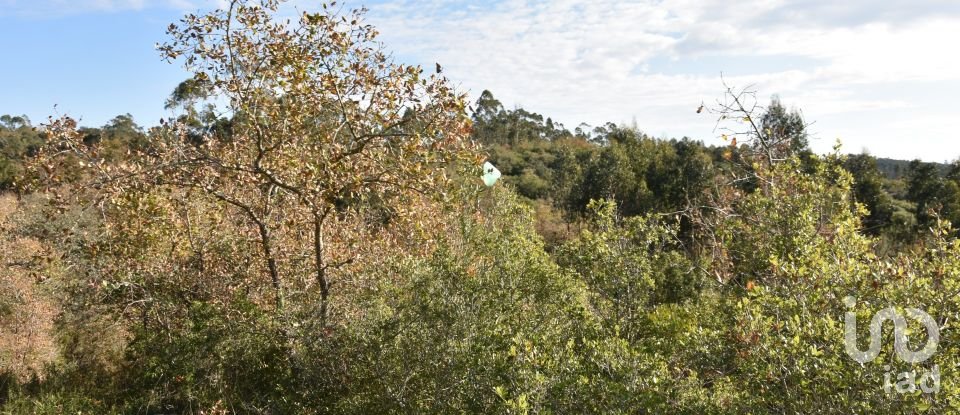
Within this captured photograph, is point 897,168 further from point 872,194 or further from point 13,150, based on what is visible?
point 13,150

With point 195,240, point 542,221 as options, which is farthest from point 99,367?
point 542,221

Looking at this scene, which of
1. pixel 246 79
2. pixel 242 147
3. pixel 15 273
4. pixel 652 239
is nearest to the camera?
pixel 246 79

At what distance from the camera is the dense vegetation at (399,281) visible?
393cm

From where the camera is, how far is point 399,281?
251 inches

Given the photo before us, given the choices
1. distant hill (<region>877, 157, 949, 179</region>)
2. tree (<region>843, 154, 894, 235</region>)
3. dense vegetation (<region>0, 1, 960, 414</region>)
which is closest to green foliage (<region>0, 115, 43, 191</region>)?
dense vegetation (<region>0, 1, 960, 414</region>)

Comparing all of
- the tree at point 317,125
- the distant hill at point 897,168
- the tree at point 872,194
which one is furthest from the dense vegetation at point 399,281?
the distant hill at point 897,168

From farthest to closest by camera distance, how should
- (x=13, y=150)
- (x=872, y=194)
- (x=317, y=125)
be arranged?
(x=13, y=150) < (x=872, y=194) < (x=317, y=125)

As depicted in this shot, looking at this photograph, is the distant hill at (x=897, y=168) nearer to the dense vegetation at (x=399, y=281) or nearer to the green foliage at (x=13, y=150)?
the dense vegetation at (x=399, y=281)

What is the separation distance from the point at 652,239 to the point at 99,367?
8.47 m

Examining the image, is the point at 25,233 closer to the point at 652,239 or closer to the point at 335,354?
the point at 335,354

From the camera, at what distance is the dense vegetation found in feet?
12.9

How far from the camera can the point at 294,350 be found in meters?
6.22

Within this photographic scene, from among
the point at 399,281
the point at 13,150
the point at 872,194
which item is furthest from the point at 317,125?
the point at 13,150

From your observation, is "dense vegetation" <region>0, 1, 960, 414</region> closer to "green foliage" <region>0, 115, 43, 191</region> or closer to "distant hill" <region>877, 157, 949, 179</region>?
"green foliage" <region>0, 115, 43, 191</region>
